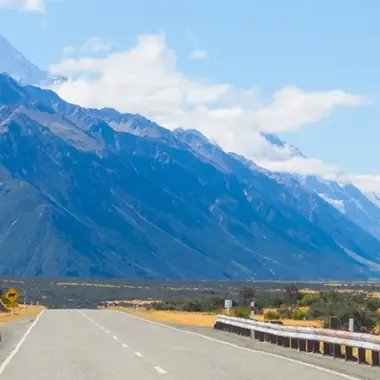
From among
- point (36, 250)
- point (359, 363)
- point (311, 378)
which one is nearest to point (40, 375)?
point (311, 378)

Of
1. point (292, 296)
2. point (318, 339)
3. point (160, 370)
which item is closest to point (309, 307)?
point (292, 296)

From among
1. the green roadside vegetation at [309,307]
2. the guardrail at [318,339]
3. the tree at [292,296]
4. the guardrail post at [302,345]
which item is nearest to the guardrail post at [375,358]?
the guardrail at [318,339]

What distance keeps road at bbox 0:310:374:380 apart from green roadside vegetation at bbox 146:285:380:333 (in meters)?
9.28

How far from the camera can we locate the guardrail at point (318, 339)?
21.1 metres

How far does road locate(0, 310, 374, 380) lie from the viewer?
59.6 feet

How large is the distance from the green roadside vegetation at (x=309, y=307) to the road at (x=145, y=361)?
30.5 feet

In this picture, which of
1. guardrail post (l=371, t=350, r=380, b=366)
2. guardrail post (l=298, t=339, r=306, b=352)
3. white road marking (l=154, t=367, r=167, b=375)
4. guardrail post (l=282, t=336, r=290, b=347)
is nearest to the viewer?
white road marking (l=154, t=367, r=167, b=375)

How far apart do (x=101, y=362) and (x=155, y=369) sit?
95.9 inches

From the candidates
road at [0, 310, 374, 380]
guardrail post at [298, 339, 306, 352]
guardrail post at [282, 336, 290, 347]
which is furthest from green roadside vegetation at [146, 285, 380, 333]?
road at [0, 310, 374, 380]

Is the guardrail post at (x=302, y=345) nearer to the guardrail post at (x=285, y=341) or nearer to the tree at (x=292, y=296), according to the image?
the guardrail post at (x=285, y=341)

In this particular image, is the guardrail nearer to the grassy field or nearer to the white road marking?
the white road marking

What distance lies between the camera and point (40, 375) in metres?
18.3

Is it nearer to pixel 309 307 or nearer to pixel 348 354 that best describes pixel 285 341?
pixel 348 354

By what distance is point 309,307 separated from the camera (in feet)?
194
